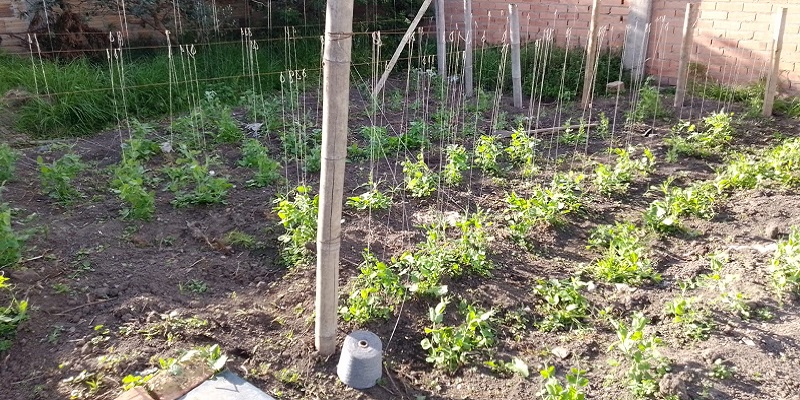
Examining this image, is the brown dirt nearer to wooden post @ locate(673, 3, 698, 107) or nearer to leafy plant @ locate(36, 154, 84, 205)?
leafy plant @ locate(36, 154, 84, 205)

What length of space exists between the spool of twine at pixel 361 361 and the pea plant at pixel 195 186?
2.01 m

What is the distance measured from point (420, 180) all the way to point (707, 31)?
189 inches

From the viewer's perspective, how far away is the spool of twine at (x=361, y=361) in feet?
8.71

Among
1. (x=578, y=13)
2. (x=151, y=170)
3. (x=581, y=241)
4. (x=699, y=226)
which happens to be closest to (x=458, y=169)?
(x=581, y=241)

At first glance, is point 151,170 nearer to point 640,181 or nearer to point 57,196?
point 57,196

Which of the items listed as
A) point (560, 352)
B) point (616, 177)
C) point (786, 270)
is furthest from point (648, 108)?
point (560, 352)

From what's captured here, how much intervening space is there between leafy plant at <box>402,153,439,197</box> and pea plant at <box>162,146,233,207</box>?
1.28 meters

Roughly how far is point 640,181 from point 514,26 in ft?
8.66

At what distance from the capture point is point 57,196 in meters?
4.31

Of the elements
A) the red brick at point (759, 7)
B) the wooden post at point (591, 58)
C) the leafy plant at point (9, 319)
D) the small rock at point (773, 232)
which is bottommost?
the leafy plant at point (9, 319)

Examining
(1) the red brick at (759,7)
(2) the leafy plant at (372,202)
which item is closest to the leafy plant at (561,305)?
(2) the leafy plant at (372,202)

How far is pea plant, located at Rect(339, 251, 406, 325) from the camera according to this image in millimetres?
3076

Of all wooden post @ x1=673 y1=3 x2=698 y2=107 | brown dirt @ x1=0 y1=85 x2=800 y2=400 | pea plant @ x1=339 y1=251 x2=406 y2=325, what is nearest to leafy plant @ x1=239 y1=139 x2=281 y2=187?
brown dirt @ x1=0 y1=85 x2=800 y2=400

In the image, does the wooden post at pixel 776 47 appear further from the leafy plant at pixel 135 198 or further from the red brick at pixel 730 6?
the leafy plant at pixel 135 198
